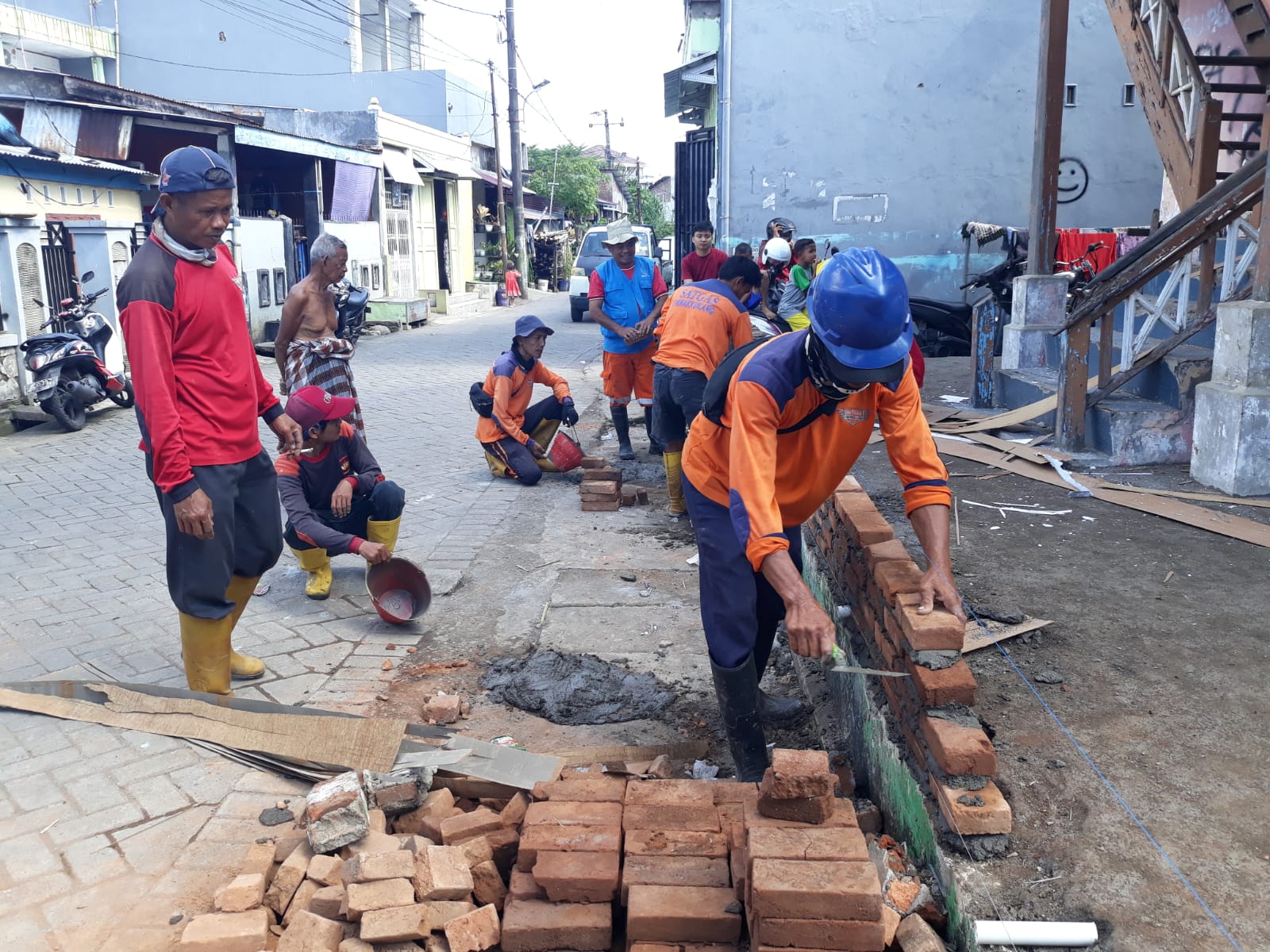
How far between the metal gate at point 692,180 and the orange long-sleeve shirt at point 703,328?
1171 centimetres

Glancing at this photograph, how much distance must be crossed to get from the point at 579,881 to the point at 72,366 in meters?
9.38

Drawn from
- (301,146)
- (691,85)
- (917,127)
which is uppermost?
(691,85)

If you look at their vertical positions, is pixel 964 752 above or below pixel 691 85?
below

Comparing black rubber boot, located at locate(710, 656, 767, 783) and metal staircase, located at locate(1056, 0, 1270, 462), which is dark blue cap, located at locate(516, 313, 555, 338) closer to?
metal staircase, located at locate(1056, 0, 1270, 462)

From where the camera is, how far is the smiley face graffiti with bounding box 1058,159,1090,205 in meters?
14.6

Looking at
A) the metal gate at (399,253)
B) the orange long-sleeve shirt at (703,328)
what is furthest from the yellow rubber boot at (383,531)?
the metal gate at (399,253)

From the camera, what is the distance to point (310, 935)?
8.19 feet

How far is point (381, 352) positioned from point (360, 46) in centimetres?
2112

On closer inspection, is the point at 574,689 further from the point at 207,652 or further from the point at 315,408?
the point at 315,408

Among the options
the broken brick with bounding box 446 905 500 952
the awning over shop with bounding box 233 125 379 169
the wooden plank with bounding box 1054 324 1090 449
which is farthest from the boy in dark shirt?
the awning over shop with bounding box 233 125 379 169

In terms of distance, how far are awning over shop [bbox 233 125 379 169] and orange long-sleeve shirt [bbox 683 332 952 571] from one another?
15.6m

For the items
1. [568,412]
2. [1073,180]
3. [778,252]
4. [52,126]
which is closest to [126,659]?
[568,412]

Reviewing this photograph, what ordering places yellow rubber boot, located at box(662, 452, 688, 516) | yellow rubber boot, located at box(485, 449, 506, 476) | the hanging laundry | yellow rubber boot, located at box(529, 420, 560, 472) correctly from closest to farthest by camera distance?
yellow rubber boot, located at box(662, 452, 688, 516) → yellow rubber boot, located at box(485, 449, 506, 476) → yellow rubber boot, located at box(529, 420, 560, 472) → the hanging laundry

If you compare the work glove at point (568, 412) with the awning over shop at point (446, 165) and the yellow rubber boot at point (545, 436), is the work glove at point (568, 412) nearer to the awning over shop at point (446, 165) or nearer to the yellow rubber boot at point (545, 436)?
the yellow rubber boot at point (545, 436)
